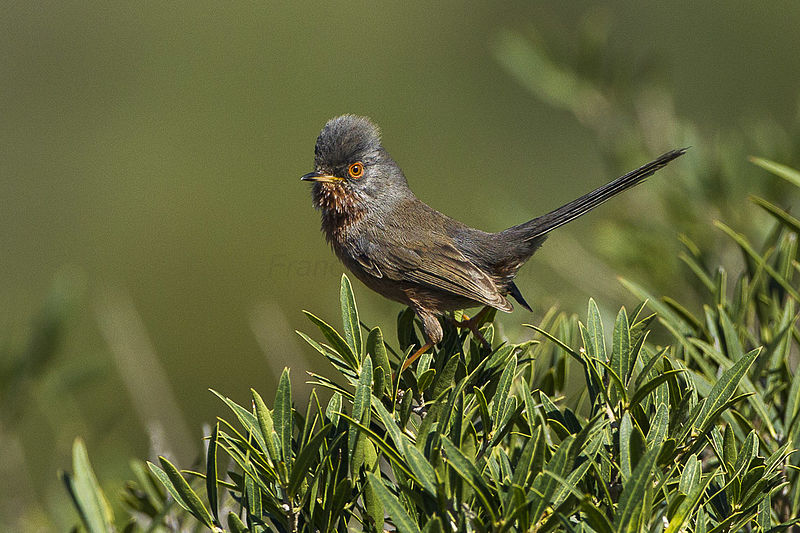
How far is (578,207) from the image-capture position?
3.43m

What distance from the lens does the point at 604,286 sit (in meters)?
2.91

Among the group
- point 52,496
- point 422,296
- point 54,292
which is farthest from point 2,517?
point 422,296

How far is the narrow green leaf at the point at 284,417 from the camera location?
1.41m

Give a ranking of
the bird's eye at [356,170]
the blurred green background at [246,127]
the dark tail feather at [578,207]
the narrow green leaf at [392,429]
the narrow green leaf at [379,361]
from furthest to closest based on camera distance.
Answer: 1. the blurred green background at [246,127]
2. the bird's eye at [356,170]
3. the dark tail feather at [578,207]
4. the narrow green leaf at [379,361]
5. the narrow green leaf at [392,429]

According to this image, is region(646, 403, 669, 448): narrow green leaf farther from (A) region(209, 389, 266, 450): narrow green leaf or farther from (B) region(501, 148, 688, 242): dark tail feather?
(B) region(501, 148, 688, 242): dark tail feather

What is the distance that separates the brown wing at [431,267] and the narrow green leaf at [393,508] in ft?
6.50

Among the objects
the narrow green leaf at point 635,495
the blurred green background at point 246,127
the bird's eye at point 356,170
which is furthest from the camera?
the blurred green background at point 246,127

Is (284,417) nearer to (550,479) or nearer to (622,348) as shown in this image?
(550,479)

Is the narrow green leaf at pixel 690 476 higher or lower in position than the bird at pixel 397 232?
lower

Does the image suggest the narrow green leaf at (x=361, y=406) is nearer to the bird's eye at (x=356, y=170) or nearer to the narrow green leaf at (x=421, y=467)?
the narrow green leaf at (x=421, y=467)

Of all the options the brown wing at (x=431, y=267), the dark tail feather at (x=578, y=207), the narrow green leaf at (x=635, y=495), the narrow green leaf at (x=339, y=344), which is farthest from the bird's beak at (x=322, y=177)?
the narrow green leaf at (x=635, y=495)

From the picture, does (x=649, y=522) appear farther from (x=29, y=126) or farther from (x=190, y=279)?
(x=29, y=126)

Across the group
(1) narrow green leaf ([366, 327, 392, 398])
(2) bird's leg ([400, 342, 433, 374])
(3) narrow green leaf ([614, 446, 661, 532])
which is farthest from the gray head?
(3) narrow green leaf ([614, 446, 661, 532])

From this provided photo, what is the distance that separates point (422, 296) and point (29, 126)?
1053cm
